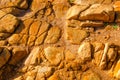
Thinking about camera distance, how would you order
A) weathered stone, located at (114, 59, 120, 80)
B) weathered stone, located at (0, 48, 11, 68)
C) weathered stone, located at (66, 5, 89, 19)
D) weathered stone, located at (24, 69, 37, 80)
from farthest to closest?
1. weathered stone, located at (66, 5, 89, 19)
2. weathered stone, located at (0, 48, 11, 68)
3. weathered stone, located at (24, 69, 37, 80)
4. weathered stone, located at (114, 59, 120, 80)

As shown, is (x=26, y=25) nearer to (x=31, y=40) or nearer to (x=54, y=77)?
(x=31, y=40)

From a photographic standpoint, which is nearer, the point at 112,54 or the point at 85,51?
the point at 112,54

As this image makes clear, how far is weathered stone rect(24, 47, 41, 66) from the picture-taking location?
37.1 ft

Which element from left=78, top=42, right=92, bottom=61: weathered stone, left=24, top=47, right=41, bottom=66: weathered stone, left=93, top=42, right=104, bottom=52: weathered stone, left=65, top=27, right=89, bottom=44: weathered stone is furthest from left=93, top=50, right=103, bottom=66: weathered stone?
left=24, top=47, right=41, bottom=66: weathered stone

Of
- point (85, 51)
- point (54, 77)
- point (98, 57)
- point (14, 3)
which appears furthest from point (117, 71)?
point (14, 3)

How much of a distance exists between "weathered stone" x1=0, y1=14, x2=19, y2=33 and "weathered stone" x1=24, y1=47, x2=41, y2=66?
5.05ft

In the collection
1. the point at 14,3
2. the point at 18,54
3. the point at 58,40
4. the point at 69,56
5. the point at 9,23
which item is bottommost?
the point at 69,56

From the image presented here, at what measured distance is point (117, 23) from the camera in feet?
41.1

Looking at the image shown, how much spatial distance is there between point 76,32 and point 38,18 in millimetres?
2126

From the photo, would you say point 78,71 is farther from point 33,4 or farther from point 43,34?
point 33,4

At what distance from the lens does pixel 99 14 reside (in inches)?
478

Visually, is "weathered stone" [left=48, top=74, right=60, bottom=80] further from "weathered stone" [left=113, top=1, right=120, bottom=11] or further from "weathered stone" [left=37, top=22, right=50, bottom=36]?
"weathered stone" [left=113, top=1, right=120, bottom=11]

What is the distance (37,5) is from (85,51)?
4025 millimetres

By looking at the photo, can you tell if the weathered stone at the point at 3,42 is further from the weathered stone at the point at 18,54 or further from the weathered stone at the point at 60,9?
the weathered stone at the point at 60,9
